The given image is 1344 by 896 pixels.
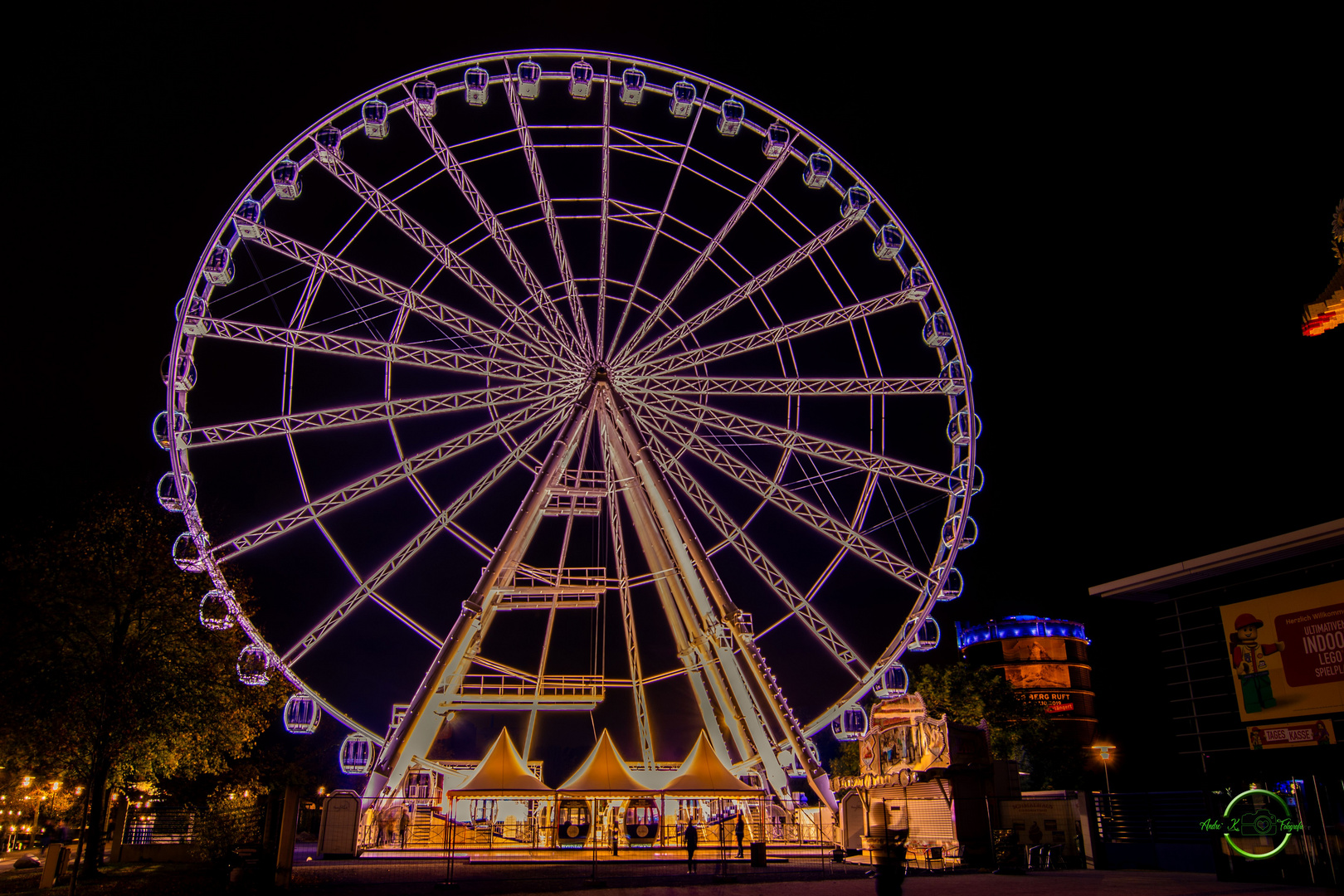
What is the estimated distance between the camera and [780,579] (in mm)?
22766

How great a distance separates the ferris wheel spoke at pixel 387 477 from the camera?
20.1 m

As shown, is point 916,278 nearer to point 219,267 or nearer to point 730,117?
point 730,117

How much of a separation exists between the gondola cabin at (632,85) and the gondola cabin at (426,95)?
462 centimetres

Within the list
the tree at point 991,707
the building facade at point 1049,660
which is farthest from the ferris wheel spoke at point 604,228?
the building facade at point 1049,660

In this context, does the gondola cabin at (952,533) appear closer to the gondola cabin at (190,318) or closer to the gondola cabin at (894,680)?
the gondola cabin at (894,680)

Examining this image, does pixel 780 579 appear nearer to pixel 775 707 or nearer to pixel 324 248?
pixel 775 707

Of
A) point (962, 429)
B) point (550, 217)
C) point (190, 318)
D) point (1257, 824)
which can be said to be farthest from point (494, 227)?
point (1257, 824)

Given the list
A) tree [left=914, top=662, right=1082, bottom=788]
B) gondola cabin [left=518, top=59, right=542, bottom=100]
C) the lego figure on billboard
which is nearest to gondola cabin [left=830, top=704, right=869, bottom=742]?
the lego figure on billboard

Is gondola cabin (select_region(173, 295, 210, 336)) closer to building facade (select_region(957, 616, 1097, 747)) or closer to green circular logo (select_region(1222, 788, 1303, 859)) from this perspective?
green circular logo (select_region(1222, 788, 1303, 859))

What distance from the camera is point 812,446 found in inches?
880

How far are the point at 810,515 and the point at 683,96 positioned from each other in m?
11.1

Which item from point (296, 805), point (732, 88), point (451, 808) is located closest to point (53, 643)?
point (451, 808)

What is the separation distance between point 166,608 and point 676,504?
43.1ft

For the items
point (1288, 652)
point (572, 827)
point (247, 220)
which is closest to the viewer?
point (1288, 652)
